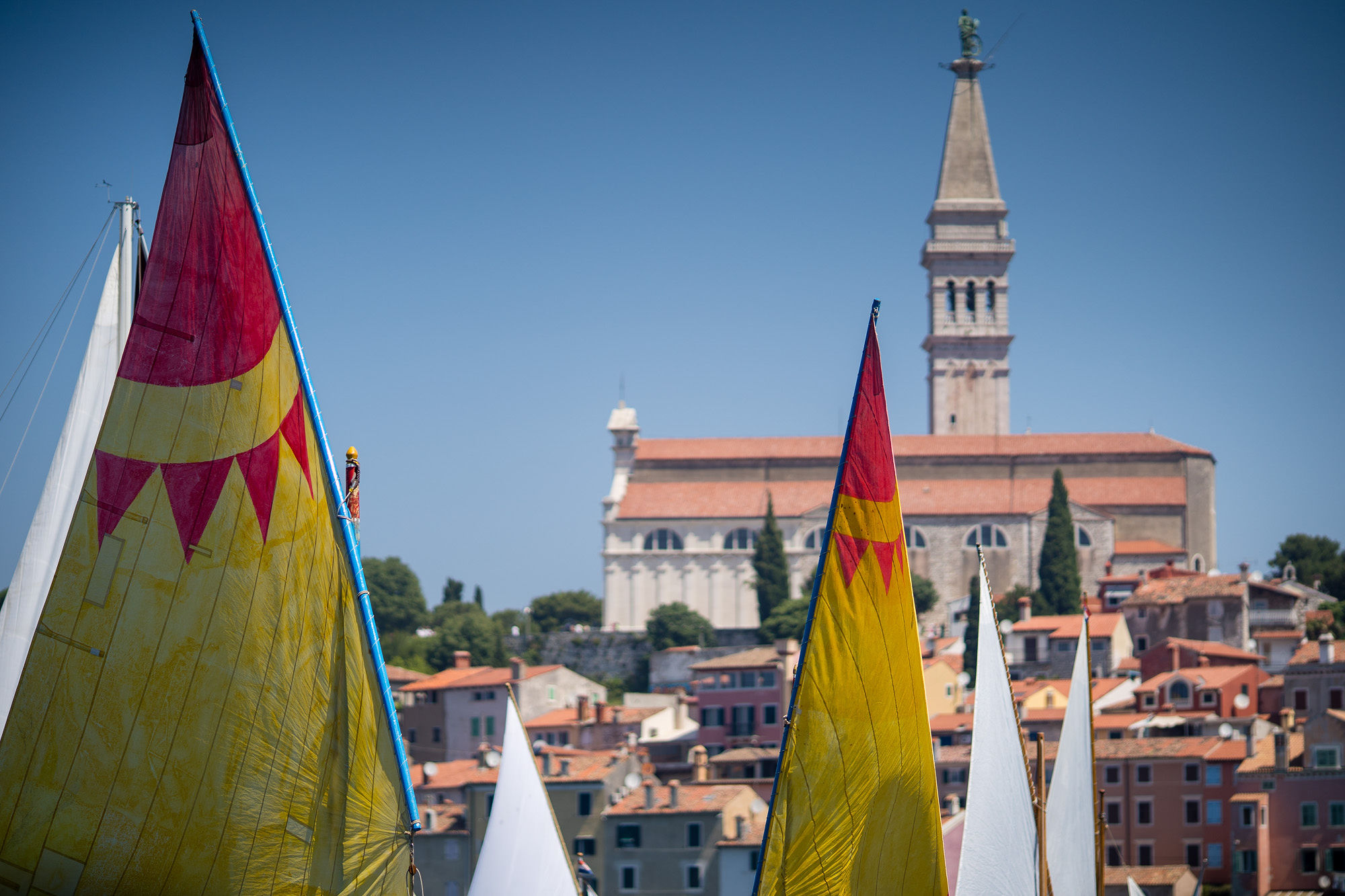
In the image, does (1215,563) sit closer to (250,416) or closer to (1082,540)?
(1082,540)

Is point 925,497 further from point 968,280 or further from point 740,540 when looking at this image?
point 968,280

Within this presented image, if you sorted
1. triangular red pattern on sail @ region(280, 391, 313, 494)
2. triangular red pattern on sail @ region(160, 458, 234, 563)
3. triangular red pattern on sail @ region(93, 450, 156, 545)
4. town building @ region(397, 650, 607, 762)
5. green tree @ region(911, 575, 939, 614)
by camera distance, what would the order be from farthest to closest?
green tree @ region(911, 575, 939, 614), town building @ region(397, 650, 607, 762), triangular red pattern on sail @ region(280, 391, 313, 494), triangular red pattern on sail @ region(160, 458, 234, 563), triangular red pattern on sail @ region(93, 450, 156, 545)

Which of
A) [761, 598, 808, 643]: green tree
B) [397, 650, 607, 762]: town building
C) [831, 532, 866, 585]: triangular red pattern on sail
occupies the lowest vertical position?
[831, 532, 866, 585]: triangular red pattern on sail

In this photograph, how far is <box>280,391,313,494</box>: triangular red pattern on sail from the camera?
1002cm

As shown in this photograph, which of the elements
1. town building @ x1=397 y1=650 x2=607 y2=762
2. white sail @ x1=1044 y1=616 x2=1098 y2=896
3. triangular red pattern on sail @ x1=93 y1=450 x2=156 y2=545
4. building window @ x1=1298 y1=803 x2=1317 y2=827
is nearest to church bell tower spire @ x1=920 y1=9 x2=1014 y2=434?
town building @ x1=397 y1=650 x2=607 y2=762

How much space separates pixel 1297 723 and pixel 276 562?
4862 centimetres

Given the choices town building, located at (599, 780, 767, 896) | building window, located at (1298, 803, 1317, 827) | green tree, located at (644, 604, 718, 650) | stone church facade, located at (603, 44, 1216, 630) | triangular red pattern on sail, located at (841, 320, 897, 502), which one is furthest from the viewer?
stone church facade, located at (603, 44, 1216, 630)

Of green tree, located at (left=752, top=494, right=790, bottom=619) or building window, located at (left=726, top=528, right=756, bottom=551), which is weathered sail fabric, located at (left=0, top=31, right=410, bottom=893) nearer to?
green tree, located at (left=752, top=494, right=790, bottom=619)

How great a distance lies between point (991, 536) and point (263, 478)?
9476 cm

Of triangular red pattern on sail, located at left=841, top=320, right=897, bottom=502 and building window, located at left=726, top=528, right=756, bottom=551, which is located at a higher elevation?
building window, located at left=726, top=528, right=756, bottom=551

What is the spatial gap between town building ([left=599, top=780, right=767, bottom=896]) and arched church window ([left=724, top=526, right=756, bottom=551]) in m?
59.6

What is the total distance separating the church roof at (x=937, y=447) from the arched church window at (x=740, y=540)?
21.0ft

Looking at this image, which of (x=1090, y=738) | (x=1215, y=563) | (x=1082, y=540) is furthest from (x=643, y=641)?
(x=1090, y=738)

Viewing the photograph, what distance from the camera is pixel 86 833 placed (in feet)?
31.5
